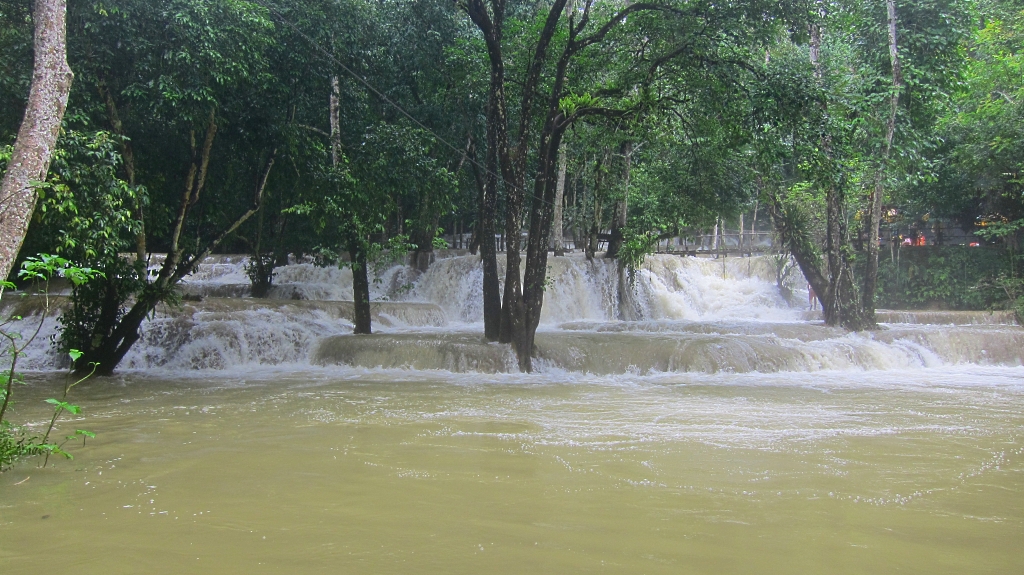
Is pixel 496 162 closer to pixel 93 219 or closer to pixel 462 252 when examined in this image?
pixel 93 219

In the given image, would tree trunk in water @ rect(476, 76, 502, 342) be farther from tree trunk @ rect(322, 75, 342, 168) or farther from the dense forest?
tree trunk @ rect(322, 75, 342, 168)

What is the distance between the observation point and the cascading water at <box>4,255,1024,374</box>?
38.0 feet

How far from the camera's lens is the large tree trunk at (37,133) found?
5148 millimetres

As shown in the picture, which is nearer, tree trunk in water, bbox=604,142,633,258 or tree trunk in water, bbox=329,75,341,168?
tree trunk in water, bbox=329,75,341,168

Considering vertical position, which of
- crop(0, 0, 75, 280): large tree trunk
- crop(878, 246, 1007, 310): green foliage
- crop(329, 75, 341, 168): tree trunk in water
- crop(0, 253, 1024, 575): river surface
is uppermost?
crop(329, 75, 341, 168): tree trunk in water

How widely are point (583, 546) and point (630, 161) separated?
54.3 feet

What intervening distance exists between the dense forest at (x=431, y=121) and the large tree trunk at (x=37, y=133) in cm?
11

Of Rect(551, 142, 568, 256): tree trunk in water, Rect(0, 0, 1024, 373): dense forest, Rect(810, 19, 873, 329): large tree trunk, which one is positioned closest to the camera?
Rect(0, 0, 1024, 373): dense forest

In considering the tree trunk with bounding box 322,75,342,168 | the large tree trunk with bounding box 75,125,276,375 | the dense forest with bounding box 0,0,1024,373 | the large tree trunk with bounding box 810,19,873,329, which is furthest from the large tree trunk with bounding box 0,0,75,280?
the large tree trunk with bounding box 810,19,873,329

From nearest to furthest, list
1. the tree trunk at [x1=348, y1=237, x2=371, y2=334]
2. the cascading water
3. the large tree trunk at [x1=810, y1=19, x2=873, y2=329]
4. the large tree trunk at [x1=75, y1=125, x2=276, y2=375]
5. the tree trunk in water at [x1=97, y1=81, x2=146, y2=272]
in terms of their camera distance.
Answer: the tree trunk in water at [x1=97, y1=81, x2=146, y2=272], the large tree trunk at [x1=75, y1=125, x2=276, y2=375], the cascading water, the tree trunk at [x1=348, y1=237, x2=371, y2=334], the large tree trunk at [x1=810, y1=19, x2=873, y2=329]

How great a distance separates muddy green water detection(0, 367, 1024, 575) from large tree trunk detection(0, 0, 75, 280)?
1.67m

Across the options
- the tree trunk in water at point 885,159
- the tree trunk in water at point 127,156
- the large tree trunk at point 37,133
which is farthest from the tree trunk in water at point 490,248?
the large tree trunk at point 37,133

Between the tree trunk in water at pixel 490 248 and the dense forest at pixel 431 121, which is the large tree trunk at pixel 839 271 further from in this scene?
the tree trunk in water at pixel 490 248

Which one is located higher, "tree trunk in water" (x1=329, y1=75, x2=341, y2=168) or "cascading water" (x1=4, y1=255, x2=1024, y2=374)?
"tree trunk in water" (x1=329, y1=75, x2=341, y2=168)
